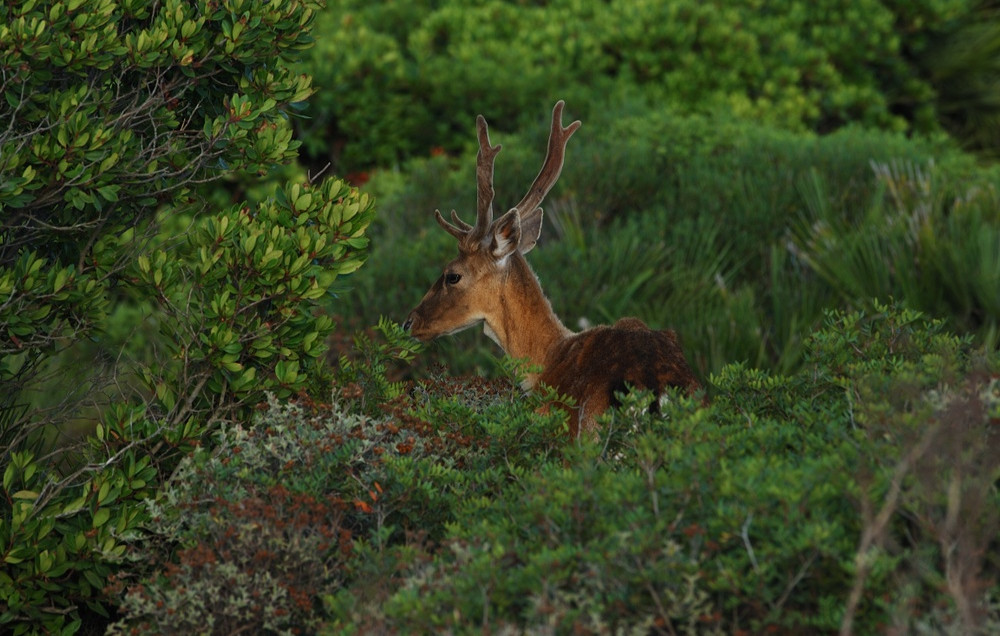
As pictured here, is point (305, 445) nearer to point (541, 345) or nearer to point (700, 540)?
point (700, 540)

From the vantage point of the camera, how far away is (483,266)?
7527 mm

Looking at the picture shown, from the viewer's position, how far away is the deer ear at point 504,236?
23.9 feet

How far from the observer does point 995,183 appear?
1135 centimetres

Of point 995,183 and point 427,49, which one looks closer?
point 995,183

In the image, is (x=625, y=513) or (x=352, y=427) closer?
(x=625, y=513)

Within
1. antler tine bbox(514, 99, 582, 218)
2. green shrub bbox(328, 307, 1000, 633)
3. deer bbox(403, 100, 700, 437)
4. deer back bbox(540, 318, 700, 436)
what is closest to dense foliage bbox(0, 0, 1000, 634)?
green shrub bbox(328, 307, 1000, 633)

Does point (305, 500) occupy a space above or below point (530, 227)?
above

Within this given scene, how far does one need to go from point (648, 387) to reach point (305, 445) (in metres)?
1.70

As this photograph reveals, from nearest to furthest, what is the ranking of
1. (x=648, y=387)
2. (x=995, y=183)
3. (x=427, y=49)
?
1. (x=648, y=387)
2. (x=995, y=183)
3. (x=427, y=49)

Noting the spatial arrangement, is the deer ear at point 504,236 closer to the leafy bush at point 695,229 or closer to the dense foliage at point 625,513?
the dense foliage at point 625,513

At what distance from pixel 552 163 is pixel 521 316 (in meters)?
0.83

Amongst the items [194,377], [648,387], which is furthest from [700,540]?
[194,377]

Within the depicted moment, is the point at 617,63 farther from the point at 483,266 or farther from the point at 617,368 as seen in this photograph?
the point at 617,368

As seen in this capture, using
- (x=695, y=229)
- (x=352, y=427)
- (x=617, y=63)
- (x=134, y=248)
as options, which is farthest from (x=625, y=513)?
(x=617, y=63)
